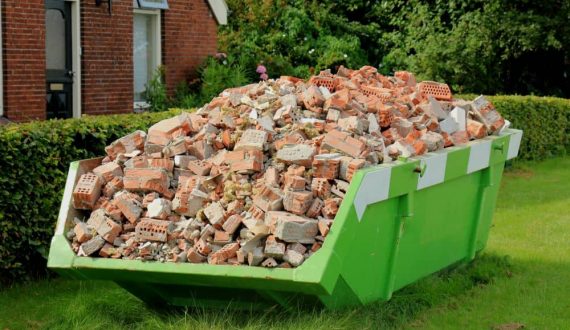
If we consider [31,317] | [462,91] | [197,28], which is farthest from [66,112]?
[462,91]

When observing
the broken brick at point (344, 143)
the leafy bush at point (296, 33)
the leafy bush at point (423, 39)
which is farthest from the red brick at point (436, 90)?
the leafy bush at point (296, 33)

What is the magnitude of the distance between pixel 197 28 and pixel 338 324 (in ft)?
40.8

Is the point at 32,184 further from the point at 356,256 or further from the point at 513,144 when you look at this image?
the point at 513,144

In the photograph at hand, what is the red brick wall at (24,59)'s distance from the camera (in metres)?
13.6

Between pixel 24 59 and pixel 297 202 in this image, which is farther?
pixel 24 59

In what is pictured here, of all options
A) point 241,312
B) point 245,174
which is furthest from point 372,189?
point 241,312

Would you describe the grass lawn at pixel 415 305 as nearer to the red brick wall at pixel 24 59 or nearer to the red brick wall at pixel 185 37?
the red brick wall at pixel 24 59

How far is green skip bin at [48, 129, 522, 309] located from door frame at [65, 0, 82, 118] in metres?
8.47

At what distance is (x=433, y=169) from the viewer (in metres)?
6.83

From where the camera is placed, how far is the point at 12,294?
309 inches

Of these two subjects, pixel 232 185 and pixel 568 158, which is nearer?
pixel 232 185

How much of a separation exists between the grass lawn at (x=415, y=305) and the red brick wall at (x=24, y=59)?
6.02m

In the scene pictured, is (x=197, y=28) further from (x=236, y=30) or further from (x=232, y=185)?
(x=232, y=185)

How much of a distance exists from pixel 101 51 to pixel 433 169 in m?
9.47
